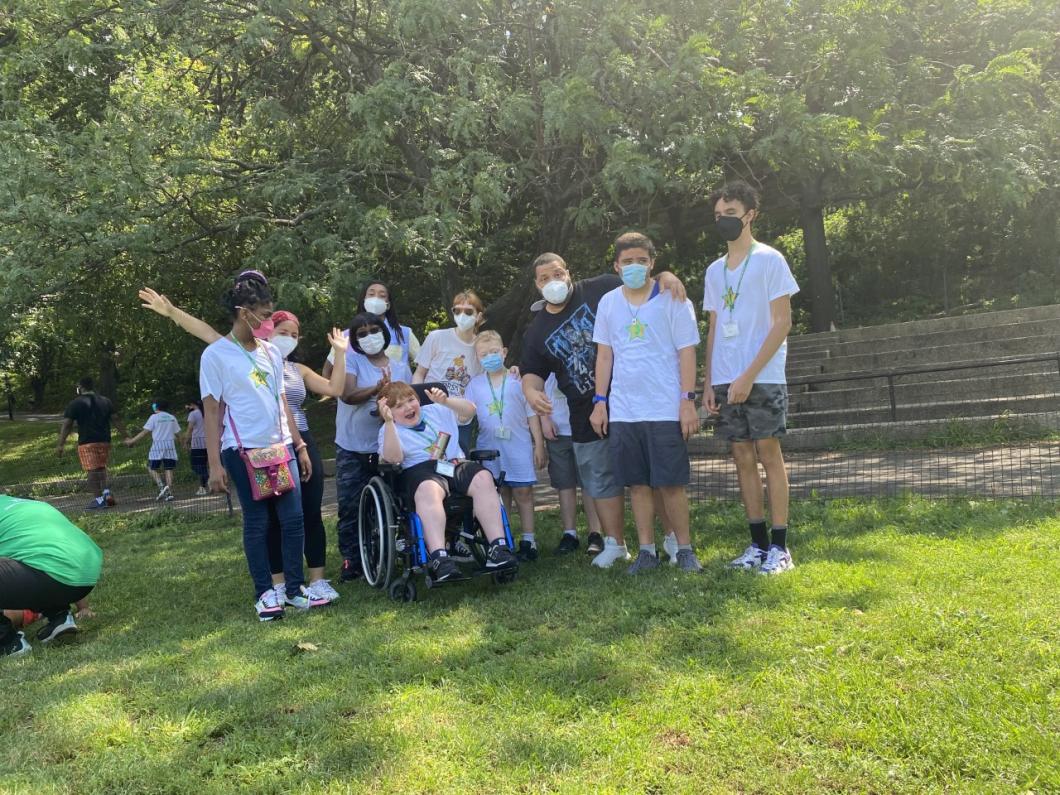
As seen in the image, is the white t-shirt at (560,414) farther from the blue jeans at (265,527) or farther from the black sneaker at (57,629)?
the black sneaker at (57,629)

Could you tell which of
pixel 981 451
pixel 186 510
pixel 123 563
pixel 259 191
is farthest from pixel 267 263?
pixel 981 451

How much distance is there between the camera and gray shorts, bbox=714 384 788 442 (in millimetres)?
4879

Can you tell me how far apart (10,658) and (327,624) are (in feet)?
5.29

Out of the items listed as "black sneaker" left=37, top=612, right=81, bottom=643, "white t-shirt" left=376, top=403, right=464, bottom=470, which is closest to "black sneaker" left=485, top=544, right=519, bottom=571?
"white t-shirt" left=376, top=403, right=464, bottom=470

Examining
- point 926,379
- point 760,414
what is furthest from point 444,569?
point 926,379

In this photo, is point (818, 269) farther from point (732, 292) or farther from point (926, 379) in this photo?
point (732, 292)

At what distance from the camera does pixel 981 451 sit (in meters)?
9.12

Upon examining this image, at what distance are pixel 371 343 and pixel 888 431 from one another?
6988mm

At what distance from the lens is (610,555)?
5461 millimetres

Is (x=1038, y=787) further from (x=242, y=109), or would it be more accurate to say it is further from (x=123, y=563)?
(x=242, y=109)

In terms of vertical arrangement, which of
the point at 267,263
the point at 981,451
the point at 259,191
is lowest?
the point at 981,451

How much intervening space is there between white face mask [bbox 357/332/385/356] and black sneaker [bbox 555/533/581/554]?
1.86 metres

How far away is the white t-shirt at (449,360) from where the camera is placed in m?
6.18

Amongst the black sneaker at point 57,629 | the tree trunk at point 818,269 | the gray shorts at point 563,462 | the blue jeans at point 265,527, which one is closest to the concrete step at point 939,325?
the tree trunk at point 818,269
